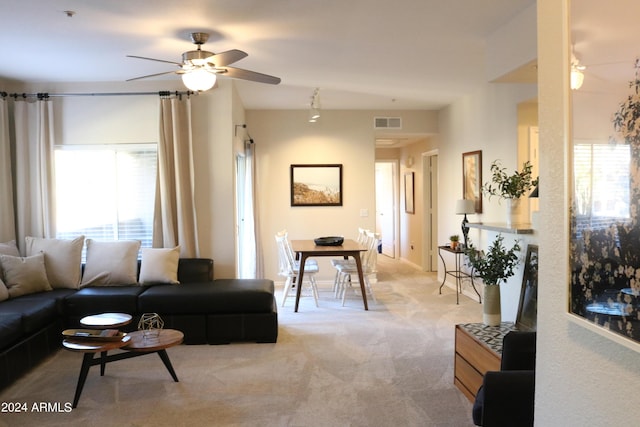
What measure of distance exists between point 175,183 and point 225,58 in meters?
2.10

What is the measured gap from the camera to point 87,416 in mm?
2859

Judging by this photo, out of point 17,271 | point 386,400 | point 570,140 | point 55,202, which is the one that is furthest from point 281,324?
point 570,140

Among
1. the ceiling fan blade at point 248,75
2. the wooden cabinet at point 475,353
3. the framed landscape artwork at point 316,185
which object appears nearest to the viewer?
the wooden cabinet at point 475,353

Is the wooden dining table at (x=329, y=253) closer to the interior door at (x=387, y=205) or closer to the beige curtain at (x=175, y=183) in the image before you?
the beige curtain at (x=175, y=183)

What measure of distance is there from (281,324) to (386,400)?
202cm

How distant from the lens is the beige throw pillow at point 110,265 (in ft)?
15.2

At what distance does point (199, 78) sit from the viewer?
3.38 meters

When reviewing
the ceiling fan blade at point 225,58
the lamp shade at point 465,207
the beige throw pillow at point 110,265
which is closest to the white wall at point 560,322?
the ceiling fan blade at point 225,58

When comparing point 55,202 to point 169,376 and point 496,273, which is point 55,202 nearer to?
point 169,376

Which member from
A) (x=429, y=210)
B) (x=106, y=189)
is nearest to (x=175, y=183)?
(x=106, y=189)

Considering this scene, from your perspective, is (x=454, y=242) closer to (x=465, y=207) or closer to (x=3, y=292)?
(x=465, y=207)

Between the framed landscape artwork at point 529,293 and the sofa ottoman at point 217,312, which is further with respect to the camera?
the sofa ottoman at point 217,312

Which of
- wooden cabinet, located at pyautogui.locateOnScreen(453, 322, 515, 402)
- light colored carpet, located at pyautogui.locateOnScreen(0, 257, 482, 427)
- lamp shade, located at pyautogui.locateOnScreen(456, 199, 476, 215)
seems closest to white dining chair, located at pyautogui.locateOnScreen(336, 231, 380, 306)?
light colored carpet, located at pyautogui.locateOnScreen(0, 257, 482, 427)

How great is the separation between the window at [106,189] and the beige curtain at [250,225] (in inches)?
57.3
